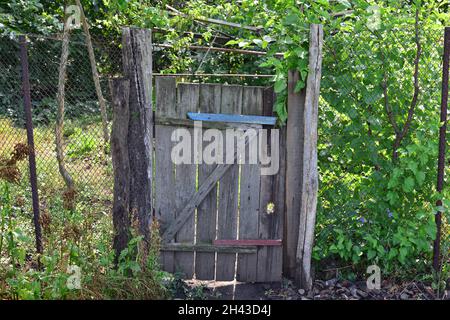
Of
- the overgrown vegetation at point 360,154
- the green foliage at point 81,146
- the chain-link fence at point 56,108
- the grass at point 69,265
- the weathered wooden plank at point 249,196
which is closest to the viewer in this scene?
the grass at point 69,265

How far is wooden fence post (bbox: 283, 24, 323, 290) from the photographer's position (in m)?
4.68

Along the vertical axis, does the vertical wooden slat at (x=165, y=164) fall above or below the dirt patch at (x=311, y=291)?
above

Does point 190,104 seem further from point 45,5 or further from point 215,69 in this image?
point 45,5

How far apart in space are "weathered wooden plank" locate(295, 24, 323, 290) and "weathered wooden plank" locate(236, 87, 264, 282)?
0.40 meters

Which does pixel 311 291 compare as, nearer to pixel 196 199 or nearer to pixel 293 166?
pixel 293 166

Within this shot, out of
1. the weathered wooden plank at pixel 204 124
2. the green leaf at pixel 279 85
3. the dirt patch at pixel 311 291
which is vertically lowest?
the dirt patch at pixel 311 291

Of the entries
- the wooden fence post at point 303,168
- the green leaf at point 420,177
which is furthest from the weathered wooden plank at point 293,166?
the green leaf at point 420,177

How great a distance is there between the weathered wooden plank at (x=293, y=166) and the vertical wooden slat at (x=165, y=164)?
979 millimetres

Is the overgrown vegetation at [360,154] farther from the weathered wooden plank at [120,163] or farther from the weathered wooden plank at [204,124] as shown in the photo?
the weathered wooden plank at [204,124]

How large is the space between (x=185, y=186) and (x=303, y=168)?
3.33 feet

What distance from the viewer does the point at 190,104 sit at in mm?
4828

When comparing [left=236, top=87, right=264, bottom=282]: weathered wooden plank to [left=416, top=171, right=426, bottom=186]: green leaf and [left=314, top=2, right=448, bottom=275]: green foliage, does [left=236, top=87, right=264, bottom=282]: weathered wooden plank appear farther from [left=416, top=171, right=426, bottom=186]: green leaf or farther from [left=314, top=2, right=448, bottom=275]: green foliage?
[left=416, top=171, right=426, bottom=186]: green leaf

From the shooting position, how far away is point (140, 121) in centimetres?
465

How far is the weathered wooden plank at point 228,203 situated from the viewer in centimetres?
486
